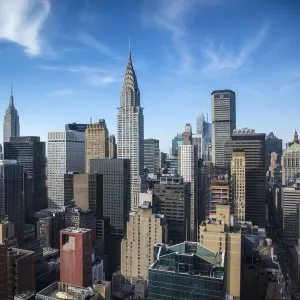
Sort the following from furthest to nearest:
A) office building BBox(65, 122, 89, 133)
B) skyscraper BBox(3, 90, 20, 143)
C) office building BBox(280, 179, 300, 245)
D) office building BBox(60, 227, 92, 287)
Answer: office building BBox(65, 122, 89, 133) → skyscraper BBox(3, 90, 20, 143) → office building BBox(280, 179, 300, 245) → office building BBox(60, 227, 92, 287)

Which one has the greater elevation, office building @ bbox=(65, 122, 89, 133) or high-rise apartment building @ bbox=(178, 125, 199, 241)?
office building @ bbox=(65, 122, 89, 133)

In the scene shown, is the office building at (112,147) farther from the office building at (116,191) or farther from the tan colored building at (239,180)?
the tan colored building at (239,180)

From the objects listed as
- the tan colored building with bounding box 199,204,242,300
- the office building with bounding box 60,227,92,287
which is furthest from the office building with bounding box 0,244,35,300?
the tan colored building with bounding box 199,204,242,300

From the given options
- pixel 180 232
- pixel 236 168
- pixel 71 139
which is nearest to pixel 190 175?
pixel 236 168


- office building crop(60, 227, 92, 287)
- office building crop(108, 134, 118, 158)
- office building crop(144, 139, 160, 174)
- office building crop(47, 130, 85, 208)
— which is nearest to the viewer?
office building crop(60, 227, 92, 287)

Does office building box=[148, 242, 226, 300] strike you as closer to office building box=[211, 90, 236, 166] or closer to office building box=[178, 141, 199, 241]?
office building box=[178, 141, 199, 241]

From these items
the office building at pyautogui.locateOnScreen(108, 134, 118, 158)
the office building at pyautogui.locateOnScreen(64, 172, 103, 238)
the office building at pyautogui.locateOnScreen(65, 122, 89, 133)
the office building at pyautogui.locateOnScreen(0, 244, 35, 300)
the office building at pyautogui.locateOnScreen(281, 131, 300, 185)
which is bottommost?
the office building at pyautogui.locateOnScreen(0, 244, 35, 300)

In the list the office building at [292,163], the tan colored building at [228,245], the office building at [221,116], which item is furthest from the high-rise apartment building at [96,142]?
the tan colored building at [228,245]
